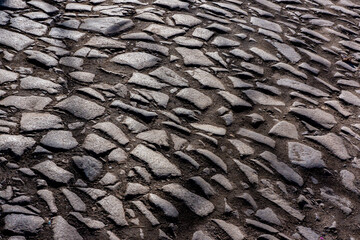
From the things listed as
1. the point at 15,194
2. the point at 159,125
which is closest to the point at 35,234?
the point at 15,194

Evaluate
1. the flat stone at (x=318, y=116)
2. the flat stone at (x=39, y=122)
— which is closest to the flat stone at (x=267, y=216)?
the flat stone at (x=318, y=116)

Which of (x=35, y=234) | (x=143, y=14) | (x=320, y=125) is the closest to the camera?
(x=35, y=234)

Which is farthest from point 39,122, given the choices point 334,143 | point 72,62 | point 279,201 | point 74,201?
point 334,143

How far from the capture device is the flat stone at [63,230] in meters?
2.40

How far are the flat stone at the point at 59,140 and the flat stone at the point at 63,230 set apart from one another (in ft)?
1.90

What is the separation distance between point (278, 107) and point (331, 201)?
0.97 meters

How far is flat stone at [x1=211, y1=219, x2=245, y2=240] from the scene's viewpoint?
261 cm

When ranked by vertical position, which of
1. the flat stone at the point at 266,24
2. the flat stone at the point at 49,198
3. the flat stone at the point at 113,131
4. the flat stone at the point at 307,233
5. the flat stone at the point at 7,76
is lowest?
the flat stone at the point at 307,233

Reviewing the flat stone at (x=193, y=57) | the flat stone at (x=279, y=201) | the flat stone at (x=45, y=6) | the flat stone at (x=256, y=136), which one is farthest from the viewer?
the flat stone at (x=45, y=6)

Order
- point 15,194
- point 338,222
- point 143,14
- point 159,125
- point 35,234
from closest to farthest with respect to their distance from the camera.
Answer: point 35,234, point 15,194, point 338,222, point 159,125, point 143,14

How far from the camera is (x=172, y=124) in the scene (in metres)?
3.26

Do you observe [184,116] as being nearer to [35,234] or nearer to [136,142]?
[136,142]

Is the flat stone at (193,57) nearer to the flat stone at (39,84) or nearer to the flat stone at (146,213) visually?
the flat stone at (39,84)

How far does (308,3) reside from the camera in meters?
5.54
